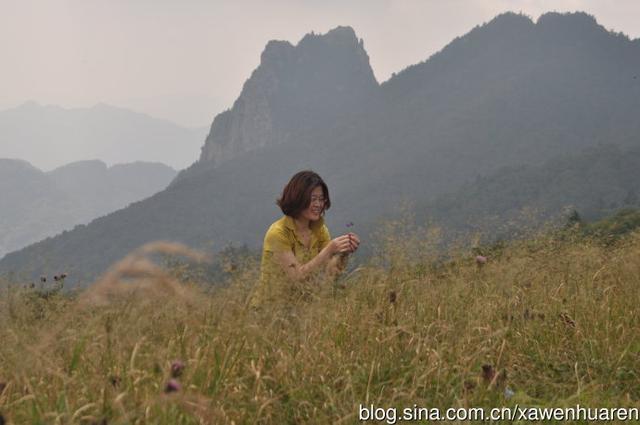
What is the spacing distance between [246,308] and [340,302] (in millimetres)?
696

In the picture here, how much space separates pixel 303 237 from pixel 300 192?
1.21 feet

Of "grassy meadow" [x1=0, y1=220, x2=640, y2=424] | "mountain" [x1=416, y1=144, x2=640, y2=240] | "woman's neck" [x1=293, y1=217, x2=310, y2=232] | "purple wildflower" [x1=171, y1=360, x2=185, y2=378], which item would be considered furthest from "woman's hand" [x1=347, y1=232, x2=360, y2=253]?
"mountain" [x1=416, y1=144, x2=640, y2=240]

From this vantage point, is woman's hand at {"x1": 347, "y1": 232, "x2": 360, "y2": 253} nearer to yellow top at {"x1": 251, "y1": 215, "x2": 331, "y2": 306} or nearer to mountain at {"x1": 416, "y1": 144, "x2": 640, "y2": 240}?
yellow top at {"x1": 251, "y1": 215, "x2": 331, "y2": 306}

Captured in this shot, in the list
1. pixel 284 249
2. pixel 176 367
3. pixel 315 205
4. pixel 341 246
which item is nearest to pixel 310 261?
pixel 341 246

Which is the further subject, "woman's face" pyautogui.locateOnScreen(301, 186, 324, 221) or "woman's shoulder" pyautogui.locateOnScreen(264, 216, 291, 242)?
"woman's face" pyautogui.locateOnScreen(301, 186, 324, 221)

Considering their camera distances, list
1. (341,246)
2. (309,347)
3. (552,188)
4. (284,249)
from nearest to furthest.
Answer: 1. (309,347)
2. (341,246)
3. (284,249)
4. (552,188)

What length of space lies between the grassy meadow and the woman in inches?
8.8

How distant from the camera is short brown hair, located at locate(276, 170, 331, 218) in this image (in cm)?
443

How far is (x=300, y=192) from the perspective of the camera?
445 cm

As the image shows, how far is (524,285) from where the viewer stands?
12.9 feet

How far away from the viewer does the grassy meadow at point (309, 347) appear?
1.84 meters

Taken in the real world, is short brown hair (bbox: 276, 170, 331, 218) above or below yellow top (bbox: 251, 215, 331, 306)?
above

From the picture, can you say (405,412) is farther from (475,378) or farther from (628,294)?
(628,294)

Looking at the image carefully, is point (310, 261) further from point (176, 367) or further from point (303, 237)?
point (176, 367)
